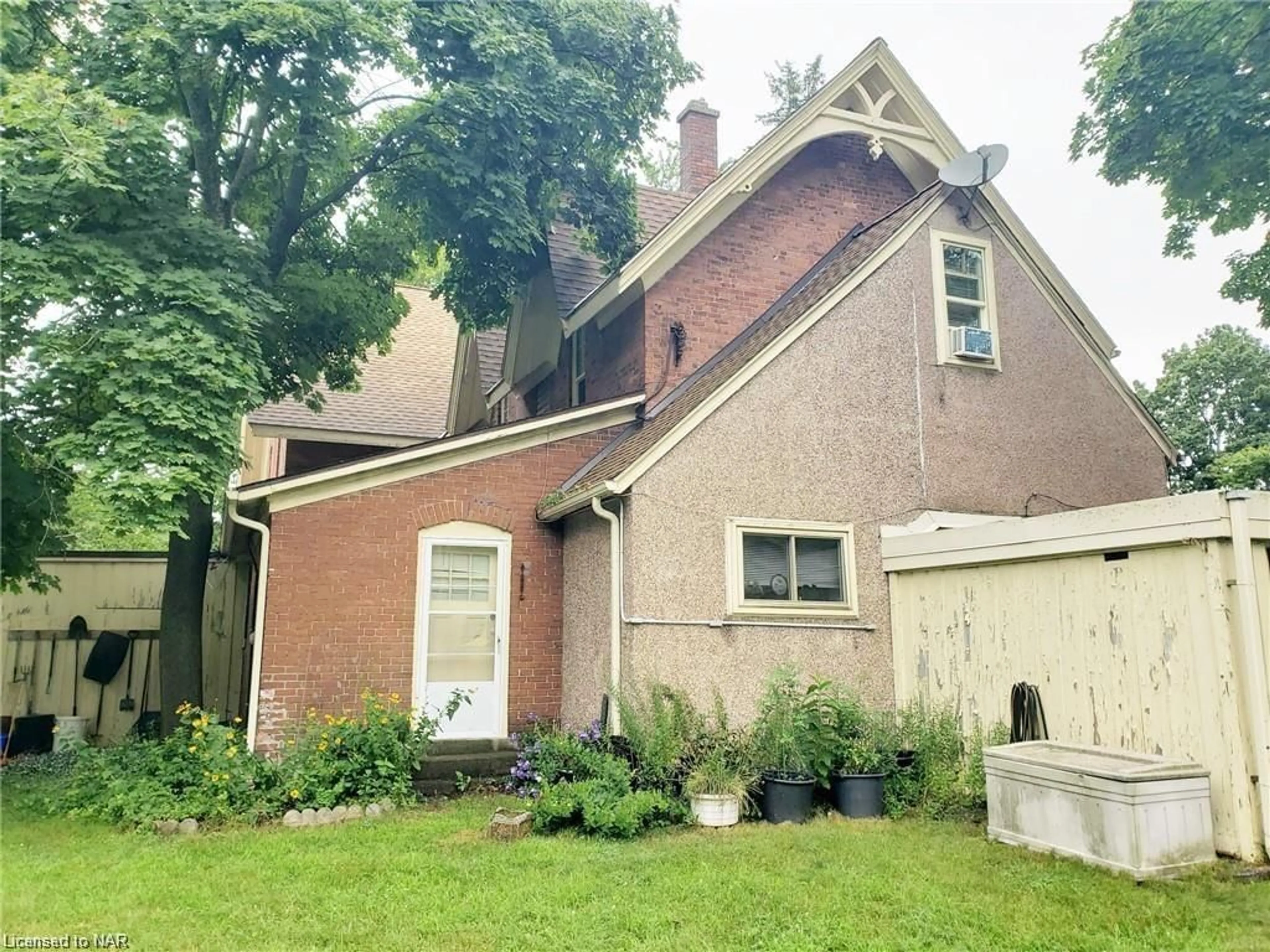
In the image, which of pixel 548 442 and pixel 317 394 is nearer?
pixel 548 442

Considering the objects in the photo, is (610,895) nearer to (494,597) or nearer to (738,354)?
(494,597)

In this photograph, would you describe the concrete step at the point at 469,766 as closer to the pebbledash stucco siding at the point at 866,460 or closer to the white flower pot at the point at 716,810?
the pebbledash stucco siding at the point at 866,460

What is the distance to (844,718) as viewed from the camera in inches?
302

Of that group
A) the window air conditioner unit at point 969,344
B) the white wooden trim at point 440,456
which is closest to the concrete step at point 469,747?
the white wooden trim at point 440,456

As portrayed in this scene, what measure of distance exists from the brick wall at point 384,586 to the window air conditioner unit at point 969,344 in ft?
14.6

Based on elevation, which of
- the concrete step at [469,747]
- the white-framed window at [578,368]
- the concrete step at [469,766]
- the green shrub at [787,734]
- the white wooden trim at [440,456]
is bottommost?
the concrete step at [469,766]

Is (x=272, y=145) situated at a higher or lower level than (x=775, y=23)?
lower

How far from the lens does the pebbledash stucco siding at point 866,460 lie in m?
8.49

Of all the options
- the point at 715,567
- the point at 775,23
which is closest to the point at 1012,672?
the point at 715,567

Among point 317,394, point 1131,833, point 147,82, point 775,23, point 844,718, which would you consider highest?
point 775,23

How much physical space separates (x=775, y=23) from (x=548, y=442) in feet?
20.4

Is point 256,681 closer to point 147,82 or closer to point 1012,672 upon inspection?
point 147,82

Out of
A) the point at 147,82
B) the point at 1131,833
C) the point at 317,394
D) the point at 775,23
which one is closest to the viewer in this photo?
the point at 1131,833

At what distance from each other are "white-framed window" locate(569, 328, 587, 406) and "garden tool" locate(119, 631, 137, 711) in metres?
7.19
